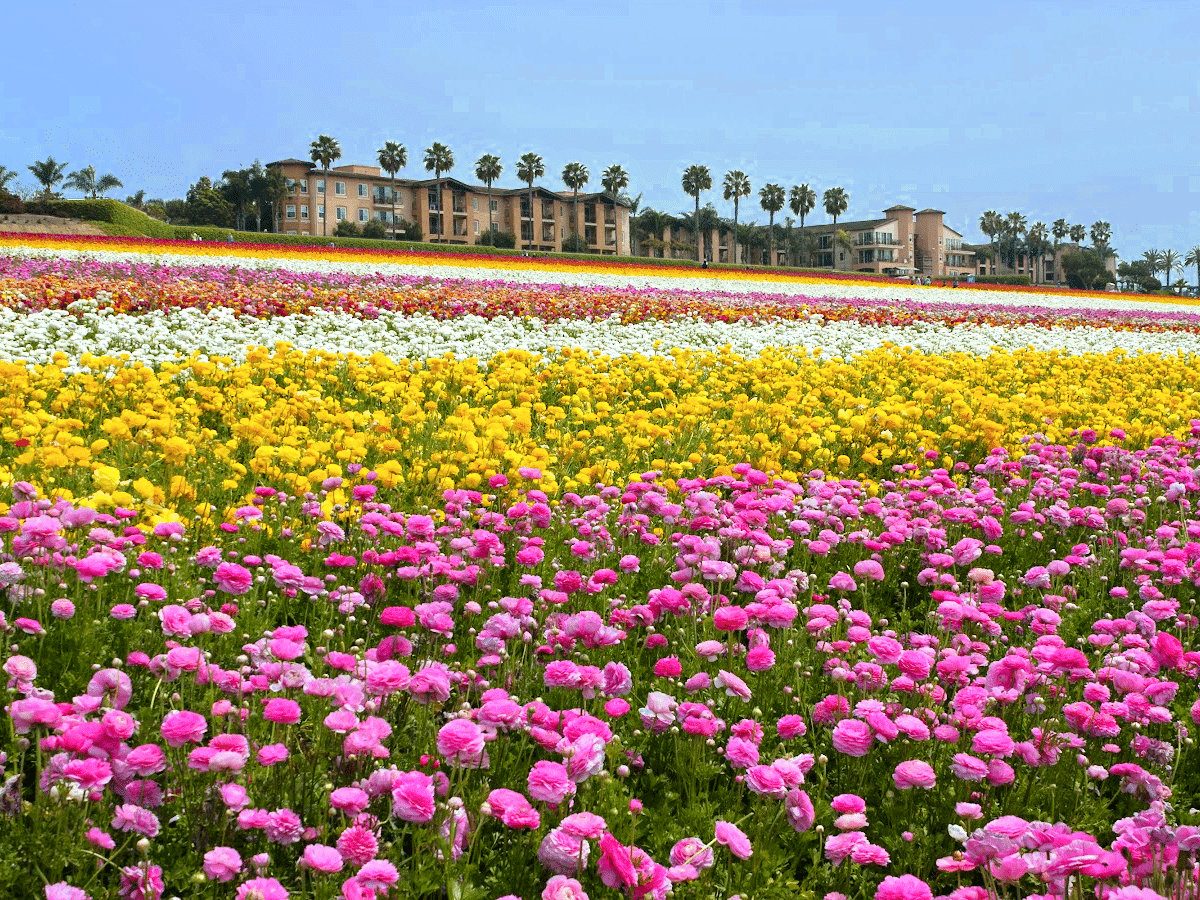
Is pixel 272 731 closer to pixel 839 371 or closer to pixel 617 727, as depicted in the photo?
pixel 617 727

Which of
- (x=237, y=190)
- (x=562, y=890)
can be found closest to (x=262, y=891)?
(x=562, y=890)

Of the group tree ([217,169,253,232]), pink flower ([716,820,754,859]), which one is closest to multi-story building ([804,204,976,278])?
tree ([217,169,253,232])

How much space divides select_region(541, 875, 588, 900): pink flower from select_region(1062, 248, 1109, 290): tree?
109m

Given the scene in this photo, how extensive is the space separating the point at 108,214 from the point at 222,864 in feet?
150

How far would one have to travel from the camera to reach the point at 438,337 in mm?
11172

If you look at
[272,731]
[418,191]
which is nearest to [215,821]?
[272,731]

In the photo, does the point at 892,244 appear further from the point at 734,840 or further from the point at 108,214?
Result: the point at 734,840

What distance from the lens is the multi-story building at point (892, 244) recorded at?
118 metres

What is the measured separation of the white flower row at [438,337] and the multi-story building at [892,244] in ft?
343

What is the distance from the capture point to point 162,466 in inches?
195

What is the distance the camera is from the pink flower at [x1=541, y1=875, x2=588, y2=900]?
1747 millimetres

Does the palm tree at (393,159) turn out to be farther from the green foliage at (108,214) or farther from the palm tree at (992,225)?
the palm tree at (992,225)

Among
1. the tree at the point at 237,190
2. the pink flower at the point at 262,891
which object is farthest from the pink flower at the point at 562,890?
the tree at the point at 237,190

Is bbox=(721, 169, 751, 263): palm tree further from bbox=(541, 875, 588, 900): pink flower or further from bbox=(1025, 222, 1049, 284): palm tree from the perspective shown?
bbox=(541, 875, 588, 900): pink flower
